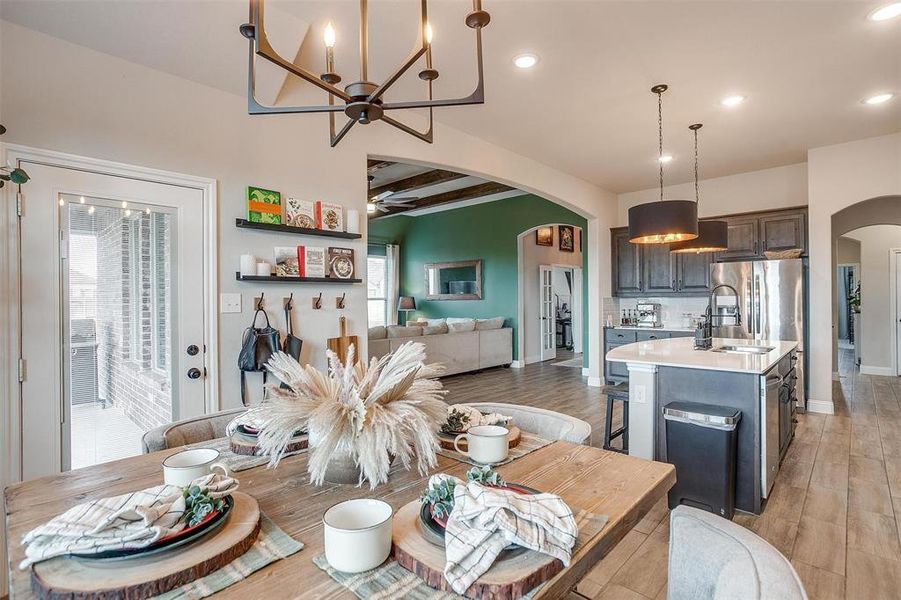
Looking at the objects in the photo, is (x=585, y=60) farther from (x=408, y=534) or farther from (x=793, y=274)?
(x=793, y=274)

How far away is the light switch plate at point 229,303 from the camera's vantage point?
8.97ft

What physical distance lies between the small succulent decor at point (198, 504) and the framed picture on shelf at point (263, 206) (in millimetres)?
2152

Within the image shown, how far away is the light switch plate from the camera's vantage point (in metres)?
2.73

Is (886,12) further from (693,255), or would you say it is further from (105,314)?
(105,314)

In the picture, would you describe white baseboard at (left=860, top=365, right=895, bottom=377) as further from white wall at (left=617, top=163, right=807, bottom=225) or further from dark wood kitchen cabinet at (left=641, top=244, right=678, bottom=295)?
dark wood kitchen cabinet at (left=641, top=244, right=678, bottom=295)

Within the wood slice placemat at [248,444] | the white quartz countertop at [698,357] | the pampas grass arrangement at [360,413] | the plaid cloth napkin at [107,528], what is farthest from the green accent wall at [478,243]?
the plaid cloth napkin at [107,528]

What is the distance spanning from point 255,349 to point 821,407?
18.6ft

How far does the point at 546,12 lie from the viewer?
2.52m

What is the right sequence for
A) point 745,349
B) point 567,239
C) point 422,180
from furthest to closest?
1. point 567,239
2. point 422,180
3. point 745,349

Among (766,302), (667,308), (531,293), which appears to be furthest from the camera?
(531,293)

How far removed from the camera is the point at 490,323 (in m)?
7.98

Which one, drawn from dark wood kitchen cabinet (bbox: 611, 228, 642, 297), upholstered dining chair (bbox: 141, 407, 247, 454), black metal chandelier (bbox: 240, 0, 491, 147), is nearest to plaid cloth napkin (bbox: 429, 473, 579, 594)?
black metal chandelier (bbox: 240, 0, 491, 147)

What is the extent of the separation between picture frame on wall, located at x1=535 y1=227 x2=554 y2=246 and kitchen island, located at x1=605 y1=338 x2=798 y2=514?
18.3 feet

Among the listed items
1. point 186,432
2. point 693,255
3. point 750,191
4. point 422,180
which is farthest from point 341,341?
point 750,191
